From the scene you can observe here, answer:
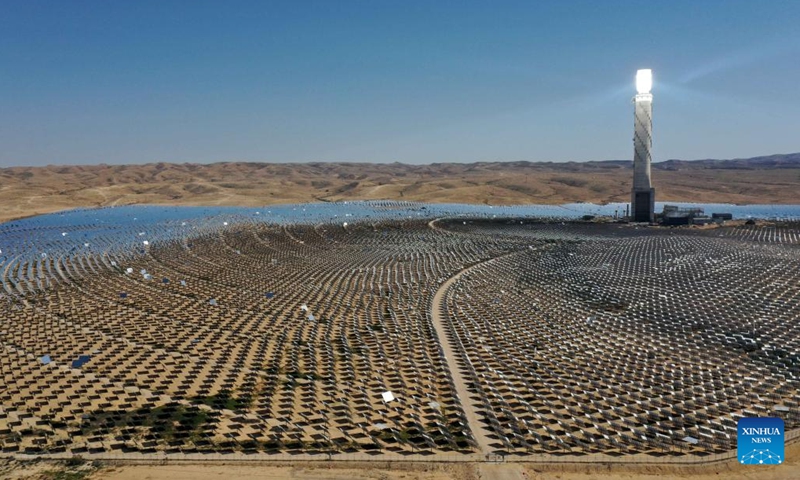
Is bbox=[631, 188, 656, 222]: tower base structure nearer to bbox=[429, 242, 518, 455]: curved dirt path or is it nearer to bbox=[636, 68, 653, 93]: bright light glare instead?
→ bbox=[636, 68, 653, 93]: bright light glare

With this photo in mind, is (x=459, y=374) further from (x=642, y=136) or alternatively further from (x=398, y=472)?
(x=642, y=136)

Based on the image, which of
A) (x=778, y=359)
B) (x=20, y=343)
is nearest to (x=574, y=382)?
(x=778, y=359)

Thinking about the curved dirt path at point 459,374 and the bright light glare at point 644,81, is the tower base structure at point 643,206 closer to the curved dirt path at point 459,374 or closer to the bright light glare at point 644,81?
the bright light glare at point 644,81

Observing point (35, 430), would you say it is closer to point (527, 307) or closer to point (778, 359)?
point (527, 307)

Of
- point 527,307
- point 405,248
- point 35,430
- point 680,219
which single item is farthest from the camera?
point 680,219

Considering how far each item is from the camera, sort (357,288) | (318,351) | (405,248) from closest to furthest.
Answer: (318,351) < (357,288) < (405,248)

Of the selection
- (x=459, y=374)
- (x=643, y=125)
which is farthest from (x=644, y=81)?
(x=459, y=374)

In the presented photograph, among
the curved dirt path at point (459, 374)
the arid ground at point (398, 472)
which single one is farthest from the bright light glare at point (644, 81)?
the arid ground at point (398, 472)
